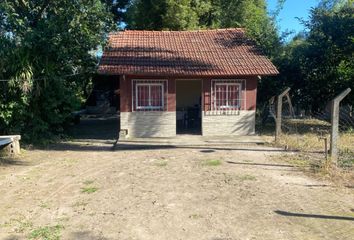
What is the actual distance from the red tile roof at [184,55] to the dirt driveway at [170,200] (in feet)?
15.9

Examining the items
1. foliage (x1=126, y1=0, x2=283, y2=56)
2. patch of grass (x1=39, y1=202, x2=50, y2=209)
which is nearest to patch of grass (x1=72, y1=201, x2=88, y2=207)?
patch of grass (x1=39, y1=202, x2=50, y2=209)

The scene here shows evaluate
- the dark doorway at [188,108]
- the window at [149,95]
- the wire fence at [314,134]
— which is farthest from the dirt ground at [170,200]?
the dark doorway at [188,108]

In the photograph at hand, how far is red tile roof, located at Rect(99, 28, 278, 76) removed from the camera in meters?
16.2

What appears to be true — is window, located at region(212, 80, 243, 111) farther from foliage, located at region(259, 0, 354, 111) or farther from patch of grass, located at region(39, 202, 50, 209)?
patch of grass, located at region(39, 202, 50, 209)

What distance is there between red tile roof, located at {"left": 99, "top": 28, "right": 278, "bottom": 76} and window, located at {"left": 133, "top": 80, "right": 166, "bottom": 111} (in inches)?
26.6

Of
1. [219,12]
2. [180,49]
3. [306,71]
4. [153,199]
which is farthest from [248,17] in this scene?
[153,199]

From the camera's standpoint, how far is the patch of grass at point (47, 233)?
19.7 ft

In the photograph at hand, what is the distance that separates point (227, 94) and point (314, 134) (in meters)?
3.71

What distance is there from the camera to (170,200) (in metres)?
7.82

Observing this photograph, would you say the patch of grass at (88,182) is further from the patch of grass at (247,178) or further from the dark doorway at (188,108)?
the dark doorway at (188,108)

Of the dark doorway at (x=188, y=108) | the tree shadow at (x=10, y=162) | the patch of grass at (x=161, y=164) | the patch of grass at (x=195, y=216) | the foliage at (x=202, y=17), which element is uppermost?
the foliage at (x=202, y=17)

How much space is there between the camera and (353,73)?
17.5 meters

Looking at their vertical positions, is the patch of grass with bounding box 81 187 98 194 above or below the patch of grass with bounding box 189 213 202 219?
above

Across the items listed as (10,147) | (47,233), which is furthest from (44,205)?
(10,147)
